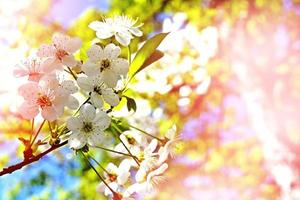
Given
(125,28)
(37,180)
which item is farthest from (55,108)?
(37,180)

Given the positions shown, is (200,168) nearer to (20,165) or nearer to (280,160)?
(280,160)

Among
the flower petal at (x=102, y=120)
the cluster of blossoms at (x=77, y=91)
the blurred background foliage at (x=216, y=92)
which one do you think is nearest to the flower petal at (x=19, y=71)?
the cluster of blossoms at (x=77, y=91)

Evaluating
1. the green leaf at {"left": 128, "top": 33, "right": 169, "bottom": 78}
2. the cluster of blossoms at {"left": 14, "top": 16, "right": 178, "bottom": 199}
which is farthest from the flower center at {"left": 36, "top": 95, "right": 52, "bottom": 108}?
the green leaf at {"left": 128, "top": 33, "right": 169, "bottom": 78}

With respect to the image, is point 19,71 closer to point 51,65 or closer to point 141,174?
point 51,65

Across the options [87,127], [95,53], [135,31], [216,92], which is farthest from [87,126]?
[216,92]

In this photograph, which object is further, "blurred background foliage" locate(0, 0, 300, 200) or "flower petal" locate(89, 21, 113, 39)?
"blurred background foliage" locate(0, 0, 300, 200)

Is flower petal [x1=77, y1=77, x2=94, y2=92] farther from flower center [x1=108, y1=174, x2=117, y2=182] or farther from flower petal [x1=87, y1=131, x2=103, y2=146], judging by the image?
flower center [x1=108, y1=174, x2=117, y2=182]
